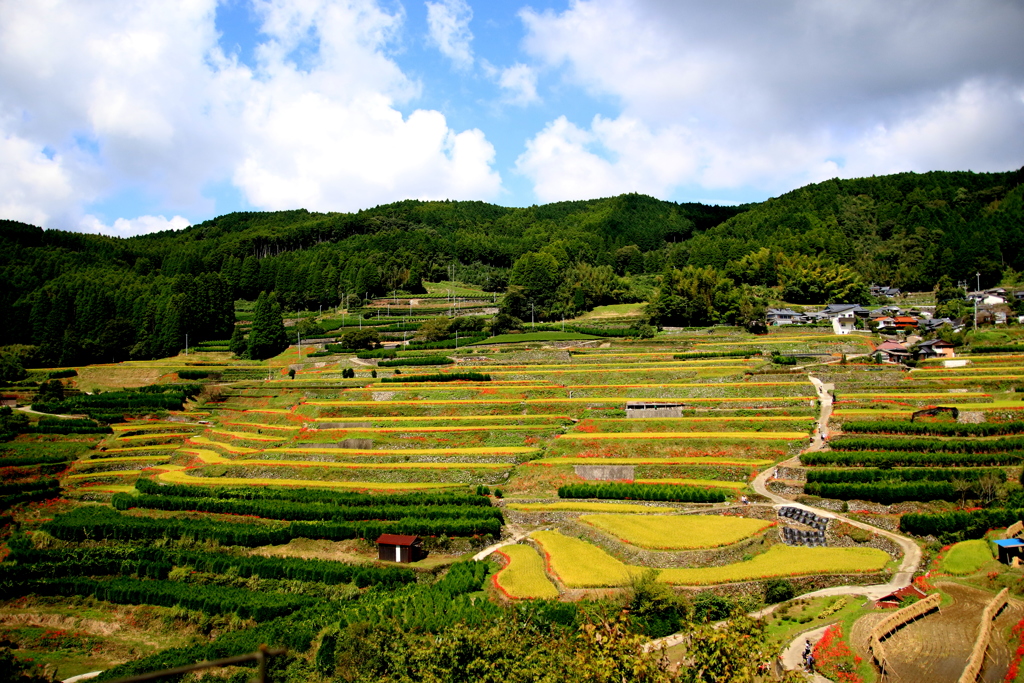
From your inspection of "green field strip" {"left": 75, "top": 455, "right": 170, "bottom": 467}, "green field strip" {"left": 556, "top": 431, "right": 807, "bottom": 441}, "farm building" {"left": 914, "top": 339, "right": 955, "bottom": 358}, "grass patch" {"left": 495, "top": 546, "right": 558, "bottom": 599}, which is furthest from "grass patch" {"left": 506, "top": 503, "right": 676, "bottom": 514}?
"farm building" {"left": 914, "top": 339, "right": 955, "bottom": 358}

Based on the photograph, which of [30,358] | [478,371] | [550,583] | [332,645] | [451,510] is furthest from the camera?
[30,358]

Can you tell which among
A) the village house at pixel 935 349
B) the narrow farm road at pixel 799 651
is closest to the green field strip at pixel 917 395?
the village house at pixel 935 349

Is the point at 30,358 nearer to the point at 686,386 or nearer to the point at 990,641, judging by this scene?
the point at 686,386

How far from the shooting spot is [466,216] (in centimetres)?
15350

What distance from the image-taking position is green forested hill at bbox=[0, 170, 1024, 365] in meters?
81.9

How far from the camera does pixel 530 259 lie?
94.6 meters

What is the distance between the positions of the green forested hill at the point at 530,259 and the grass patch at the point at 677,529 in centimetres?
4937

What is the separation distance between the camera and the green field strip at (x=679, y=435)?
42281 millimetres

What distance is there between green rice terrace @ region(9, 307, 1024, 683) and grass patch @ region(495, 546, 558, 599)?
0.56 feet

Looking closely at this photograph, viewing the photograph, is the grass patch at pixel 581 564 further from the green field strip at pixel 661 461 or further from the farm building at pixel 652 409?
the farm building at pixel 652 409

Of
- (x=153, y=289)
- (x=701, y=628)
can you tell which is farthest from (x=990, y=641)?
(x=153, y=289)

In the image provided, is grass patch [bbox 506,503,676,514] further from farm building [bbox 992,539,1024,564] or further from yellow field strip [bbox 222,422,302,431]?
yellow field strip [bbox 222,422,302,431]

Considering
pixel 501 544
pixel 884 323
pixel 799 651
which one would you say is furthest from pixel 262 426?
pixel 884 323

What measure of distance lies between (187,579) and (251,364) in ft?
151
